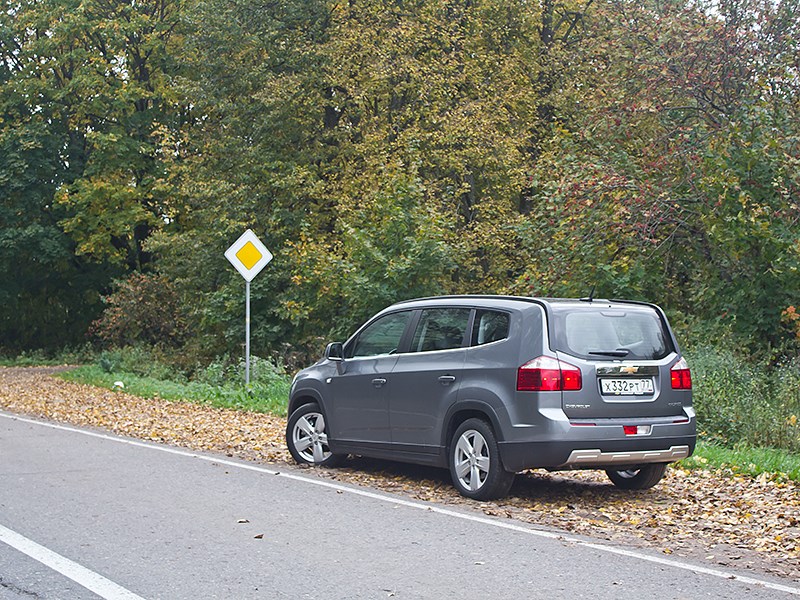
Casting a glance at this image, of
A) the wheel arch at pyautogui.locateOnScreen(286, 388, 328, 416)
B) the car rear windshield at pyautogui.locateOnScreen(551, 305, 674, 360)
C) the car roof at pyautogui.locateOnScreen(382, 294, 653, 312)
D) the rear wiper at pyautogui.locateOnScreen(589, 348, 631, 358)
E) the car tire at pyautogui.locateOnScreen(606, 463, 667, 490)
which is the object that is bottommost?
the car tire at pyautogui.locateOnScreen(606, 463, 667, 490)

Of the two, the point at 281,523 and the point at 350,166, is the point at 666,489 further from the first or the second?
the point at 350,166

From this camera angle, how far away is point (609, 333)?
9.38 metres

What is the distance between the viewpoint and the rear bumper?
8.84 metres

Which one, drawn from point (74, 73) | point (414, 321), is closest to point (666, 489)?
point (414, 321)

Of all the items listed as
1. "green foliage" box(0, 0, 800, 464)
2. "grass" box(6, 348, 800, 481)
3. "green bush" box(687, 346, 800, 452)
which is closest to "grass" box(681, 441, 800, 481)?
"grass" box(6, 348, 800, 481)

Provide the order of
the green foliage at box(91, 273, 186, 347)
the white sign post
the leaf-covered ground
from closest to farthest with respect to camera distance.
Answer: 1. the leaf-covered ground
2. the white sign post
3. the green foliage at box(91, 273, 186, 347)

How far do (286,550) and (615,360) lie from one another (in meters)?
3.47

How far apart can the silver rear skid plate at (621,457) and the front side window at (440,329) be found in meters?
1.60

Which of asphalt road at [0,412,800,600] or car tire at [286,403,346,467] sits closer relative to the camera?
asphalt road at [0,412,800,600]

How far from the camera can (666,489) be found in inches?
403

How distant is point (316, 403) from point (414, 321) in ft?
5.83

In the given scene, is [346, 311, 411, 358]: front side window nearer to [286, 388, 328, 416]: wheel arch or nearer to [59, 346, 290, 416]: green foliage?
[286, 388, 328, 416]: wheel arch

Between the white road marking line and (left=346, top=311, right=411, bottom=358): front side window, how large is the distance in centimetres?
422

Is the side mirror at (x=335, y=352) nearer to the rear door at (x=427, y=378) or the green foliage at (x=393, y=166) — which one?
the rear door at (x=427, y=378)
